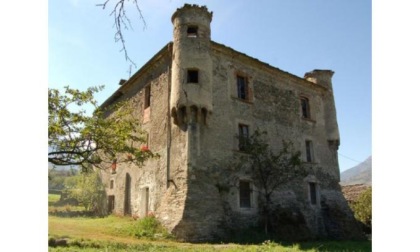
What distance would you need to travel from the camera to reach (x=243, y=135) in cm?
1516

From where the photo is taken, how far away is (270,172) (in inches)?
564

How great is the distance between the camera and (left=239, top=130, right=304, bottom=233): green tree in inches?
562

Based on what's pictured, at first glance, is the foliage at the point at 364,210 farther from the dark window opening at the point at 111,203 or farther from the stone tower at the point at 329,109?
the dark window opening at the point at 111,203

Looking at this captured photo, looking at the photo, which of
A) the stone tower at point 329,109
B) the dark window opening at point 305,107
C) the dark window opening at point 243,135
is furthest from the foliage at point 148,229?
the stone tower at point 329,109

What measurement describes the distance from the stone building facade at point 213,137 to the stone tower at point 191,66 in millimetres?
42

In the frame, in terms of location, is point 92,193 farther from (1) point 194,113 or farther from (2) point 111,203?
(1) point 194,113

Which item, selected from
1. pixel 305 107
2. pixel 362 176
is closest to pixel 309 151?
pixel 305 107

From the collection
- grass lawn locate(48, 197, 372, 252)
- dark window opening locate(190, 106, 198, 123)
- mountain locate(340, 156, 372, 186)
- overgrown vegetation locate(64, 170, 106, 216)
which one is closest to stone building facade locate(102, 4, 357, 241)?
dark window opening locate(190, 106, 198, 123)

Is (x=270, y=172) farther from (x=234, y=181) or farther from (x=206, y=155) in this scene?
(x=206, y=155)

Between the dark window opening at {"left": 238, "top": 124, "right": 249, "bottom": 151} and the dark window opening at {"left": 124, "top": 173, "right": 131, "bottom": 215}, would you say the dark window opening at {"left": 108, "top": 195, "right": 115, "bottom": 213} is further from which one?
the dark window opening at {"left": 238, "top": 124, "right": 249, "bottom": 151}

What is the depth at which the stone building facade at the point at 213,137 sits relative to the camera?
13.1 metres
